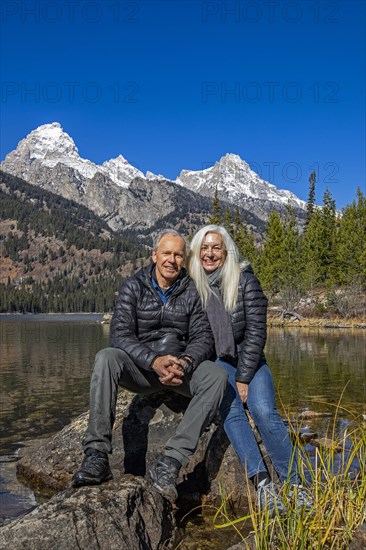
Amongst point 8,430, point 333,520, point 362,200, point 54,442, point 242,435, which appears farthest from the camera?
point 362,200

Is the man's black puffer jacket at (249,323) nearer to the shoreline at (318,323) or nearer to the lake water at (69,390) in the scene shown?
the lake water at (69,390)

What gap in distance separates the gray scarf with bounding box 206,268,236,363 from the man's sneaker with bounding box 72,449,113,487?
1583 millimetres

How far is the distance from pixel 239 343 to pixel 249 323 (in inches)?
10.2

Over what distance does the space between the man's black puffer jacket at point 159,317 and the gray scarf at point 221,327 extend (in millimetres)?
71

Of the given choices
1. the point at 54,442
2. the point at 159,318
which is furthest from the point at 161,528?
the point at 54,442

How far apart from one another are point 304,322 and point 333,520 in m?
48.8

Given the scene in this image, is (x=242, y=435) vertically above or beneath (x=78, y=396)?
above

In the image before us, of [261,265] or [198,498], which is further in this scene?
A: [261,265]

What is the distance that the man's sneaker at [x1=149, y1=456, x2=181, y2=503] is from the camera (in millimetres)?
4195

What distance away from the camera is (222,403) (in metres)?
5.01

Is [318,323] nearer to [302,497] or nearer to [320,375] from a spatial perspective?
[320,375]

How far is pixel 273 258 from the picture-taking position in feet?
201

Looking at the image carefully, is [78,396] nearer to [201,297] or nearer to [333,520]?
[201,297]

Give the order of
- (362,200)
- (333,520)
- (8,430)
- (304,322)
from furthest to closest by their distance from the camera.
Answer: (362,200) < (304,322) < (8,430) < (333,520)
